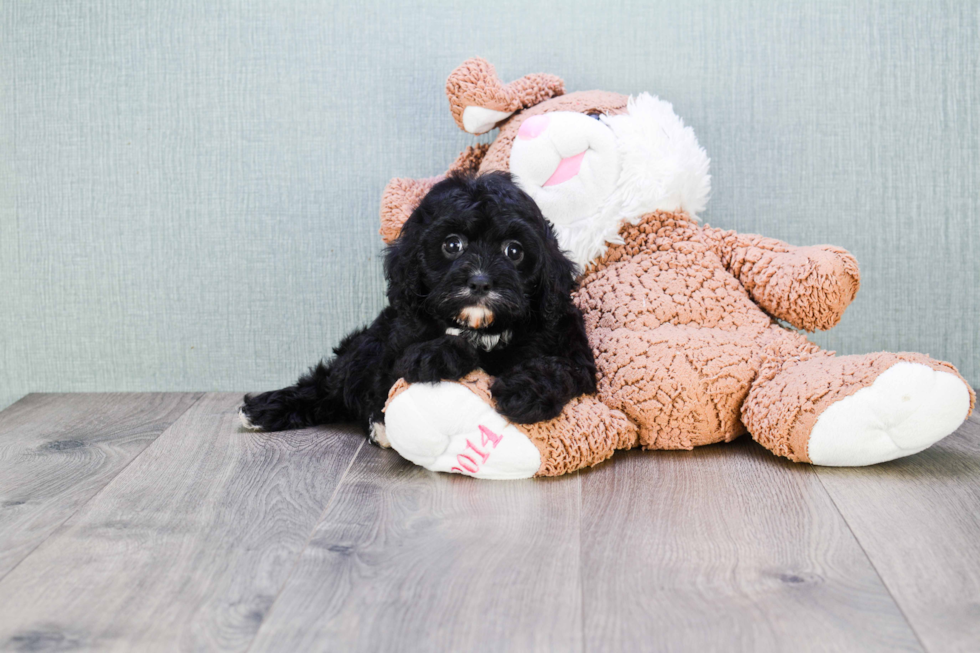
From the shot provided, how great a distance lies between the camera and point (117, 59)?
1.87 m

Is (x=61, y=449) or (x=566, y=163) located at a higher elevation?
(x=566, y=163)

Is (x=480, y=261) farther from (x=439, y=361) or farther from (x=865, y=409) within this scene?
(x=865, y=409)

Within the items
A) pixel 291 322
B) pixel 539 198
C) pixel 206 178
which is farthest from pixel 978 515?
pixel 206 178

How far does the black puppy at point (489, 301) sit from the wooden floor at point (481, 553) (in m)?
0.18

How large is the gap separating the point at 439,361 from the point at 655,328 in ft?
1.52

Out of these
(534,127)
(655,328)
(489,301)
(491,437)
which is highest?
(534,127)

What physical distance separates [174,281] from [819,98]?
5.33 ft

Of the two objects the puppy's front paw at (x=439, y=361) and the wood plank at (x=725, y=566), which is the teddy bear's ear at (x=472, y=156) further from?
the wood plank at (x=725, y=566)

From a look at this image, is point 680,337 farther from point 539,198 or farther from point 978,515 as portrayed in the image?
point 978,515

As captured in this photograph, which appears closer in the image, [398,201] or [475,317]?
[475,317]

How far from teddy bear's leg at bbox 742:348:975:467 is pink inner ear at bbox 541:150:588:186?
566mm

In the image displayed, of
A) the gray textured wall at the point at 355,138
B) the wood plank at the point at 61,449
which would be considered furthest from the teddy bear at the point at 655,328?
the wood plank at the point at 61,449

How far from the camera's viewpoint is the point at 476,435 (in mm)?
1260

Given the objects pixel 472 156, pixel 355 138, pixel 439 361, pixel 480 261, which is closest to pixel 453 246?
pixel 480 261
